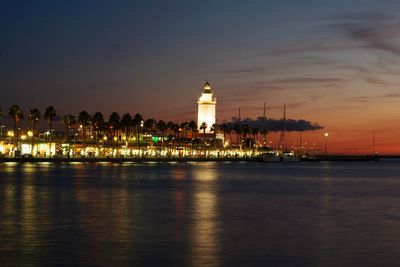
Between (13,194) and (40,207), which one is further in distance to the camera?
(13,194)

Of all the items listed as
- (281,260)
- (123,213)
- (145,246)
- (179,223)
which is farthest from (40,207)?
(281,260)

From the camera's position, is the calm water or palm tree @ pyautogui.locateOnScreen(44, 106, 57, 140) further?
palm tree @ pyautogui.locateOnScreen(44, 106, 57, 140)

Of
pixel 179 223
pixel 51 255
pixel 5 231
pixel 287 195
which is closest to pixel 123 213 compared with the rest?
pixel 179 223

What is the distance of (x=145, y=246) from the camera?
26266 mm

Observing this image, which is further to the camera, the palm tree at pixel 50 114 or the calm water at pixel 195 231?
the palm tree at pixel 50 114

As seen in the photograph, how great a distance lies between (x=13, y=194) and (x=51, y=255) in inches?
1308

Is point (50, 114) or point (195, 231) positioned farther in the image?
point (50, 114)

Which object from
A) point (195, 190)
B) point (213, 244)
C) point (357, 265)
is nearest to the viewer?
point (357, 265)

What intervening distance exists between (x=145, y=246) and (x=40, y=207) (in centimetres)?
1892

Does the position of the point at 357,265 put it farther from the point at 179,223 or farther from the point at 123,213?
the point at 123,213

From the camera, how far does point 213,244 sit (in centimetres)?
2695

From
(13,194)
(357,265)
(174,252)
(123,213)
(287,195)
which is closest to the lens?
(357,265)

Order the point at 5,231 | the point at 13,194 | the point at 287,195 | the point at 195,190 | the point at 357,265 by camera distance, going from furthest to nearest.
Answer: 1. the point at 195,190
2. the point at 287,195
3. the point at 13,194
4. the point at 5,231
5. the point at 357,265

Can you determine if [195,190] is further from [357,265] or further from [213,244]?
[357,265]
